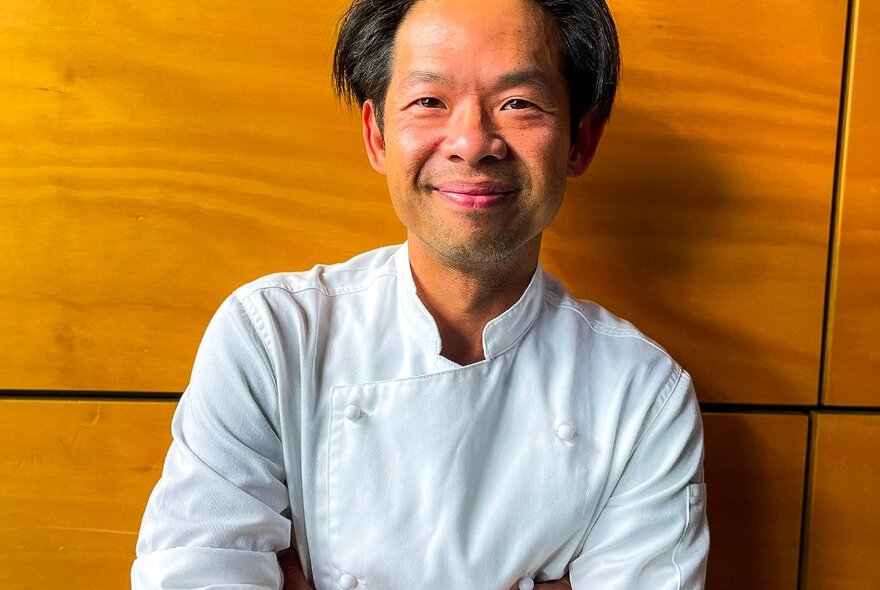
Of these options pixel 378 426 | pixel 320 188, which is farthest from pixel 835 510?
pixel 320 188

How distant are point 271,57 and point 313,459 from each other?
61 cm

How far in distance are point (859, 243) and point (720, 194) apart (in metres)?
0.25

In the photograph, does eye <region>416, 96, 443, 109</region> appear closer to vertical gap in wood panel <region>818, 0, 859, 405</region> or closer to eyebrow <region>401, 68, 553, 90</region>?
eyebrow <region>401, 68, 553, 90</region>

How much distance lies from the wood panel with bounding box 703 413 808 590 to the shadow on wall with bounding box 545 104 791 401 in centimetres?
7

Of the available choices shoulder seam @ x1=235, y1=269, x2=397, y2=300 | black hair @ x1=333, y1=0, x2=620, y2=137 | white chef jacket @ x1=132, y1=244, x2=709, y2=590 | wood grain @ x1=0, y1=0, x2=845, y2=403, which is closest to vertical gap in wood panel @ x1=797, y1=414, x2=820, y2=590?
wood grain @ x1=0, y1=0, x2=845, y2=403

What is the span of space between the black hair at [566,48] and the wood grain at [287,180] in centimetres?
14

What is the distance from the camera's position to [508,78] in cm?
96

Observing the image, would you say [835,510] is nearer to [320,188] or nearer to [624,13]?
[624,13]

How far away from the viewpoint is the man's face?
96cm

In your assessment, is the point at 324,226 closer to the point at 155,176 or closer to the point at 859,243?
the point at 155,176

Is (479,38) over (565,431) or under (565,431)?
over

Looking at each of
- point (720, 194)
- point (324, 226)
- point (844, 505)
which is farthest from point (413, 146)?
point (844, 505)

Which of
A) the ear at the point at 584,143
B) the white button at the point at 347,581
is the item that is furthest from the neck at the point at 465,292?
the white button at the point at 347,581

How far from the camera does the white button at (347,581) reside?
1.05m
